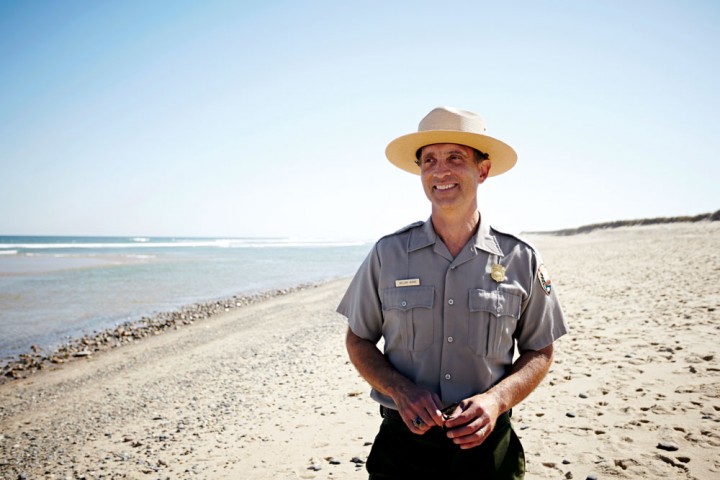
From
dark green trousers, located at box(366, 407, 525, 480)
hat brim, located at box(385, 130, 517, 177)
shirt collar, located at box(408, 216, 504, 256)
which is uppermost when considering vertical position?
hat brim, located at box(385, 130, 517, 177)

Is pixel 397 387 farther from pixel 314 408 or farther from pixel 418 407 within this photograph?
pixel 314 408

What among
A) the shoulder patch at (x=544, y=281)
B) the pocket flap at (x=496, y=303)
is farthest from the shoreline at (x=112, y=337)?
the shoulder patch at (x=544, y=281)

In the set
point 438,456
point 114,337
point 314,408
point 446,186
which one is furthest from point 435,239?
point 114,337

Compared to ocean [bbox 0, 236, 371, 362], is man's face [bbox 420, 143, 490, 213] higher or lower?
higher

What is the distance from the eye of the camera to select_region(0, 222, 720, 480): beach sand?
14.5 ft

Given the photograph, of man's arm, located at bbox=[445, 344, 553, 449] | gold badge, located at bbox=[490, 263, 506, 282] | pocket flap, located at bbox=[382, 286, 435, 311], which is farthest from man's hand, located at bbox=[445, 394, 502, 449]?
gold badge, located at bbox=[490, 263, 506, 282]

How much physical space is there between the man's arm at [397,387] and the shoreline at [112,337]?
981cm

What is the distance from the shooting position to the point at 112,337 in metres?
12.1

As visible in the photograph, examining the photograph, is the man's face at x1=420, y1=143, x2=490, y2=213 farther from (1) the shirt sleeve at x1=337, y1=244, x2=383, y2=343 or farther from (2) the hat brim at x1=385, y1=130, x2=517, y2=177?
(1) the shirt sleeve at x1=337, y1=244, x2=383, y2=343

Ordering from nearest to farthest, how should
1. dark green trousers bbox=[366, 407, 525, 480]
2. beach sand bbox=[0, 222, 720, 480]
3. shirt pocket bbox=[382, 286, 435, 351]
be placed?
dark green trousers bbox=[366, 407, 525, 480]
shirt pocket bbox=[382, 286, 435, 351]
beach sand bbox=[0, 222, 720, 480]

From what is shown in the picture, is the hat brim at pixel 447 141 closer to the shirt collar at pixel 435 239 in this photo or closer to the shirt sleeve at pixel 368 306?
the shirt collar at pixel 435 239

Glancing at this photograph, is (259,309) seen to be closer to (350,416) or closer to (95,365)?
(95,365)

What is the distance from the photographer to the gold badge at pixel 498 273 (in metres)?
2.37

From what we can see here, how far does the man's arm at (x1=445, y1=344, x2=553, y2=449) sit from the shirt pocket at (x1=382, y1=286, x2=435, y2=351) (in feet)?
1.37
